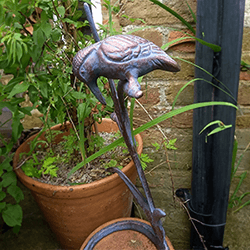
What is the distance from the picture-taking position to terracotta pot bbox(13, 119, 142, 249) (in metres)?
0.75

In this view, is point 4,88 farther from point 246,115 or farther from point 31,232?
point 246,115

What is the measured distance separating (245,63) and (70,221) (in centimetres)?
90

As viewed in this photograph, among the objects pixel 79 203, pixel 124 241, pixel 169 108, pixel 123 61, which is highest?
pixel 123 61

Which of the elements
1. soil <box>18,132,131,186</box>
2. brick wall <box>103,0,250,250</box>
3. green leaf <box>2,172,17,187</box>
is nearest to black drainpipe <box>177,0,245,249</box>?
brick wall <box>103,0,250,250</box>

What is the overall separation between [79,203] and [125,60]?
0.57 meters

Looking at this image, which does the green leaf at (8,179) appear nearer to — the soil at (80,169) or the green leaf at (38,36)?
the soil at (80,169)

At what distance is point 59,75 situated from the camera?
2.37 ft

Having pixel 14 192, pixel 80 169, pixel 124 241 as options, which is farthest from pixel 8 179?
pixel 124 241

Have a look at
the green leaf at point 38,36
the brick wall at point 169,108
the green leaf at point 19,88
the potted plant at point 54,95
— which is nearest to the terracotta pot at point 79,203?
the potted plant at point 54,95

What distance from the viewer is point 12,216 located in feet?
2.64

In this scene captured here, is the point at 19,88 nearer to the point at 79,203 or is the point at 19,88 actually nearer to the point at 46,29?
the point at 46,29

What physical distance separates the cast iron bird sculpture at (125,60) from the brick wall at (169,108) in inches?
13.8

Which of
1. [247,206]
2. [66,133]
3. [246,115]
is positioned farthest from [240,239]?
[66,133]

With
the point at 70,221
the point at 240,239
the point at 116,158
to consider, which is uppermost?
the point at 116,158
